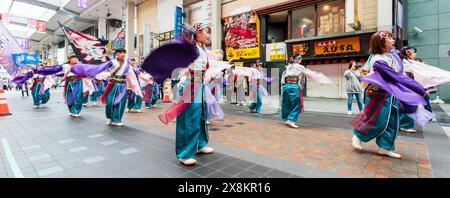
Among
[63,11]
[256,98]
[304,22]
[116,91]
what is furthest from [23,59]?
[63,11]

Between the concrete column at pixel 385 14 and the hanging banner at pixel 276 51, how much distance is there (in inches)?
204

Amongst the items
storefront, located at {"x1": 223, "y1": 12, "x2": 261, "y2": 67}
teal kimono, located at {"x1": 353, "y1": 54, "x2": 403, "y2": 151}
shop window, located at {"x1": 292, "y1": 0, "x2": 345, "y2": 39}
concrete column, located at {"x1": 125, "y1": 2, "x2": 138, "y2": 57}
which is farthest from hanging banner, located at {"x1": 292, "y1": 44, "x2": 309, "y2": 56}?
concrete column, located at {"x1": 125, "y1": 2, "x2": 138, "y2": 57}

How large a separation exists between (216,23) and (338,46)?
8.45 meters

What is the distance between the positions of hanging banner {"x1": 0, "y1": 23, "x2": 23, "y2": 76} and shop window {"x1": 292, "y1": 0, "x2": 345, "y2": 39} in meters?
13.4

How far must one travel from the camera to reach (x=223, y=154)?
3.26 metres

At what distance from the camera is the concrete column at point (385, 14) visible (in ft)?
32.8

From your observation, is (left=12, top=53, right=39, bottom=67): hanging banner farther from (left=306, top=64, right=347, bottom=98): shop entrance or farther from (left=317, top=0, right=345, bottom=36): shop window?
(left=317, top=0, right=345, bottom=36): shop window

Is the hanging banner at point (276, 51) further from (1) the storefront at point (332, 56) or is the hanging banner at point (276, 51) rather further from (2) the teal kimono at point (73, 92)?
(2) the teal kimono at point (73, 92)

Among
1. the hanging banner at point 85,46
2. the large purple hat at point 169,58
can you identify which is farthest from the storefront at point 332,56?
the hanging banner at point 85,46

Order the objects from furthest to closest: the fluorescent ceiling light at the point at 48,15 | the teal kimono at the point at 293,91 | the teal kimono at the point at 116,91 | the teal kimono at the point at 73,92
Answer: the fluorescent ceiling light at the point at 48,15
the teal kimono at the point at 73,92
the teal kimono at the point at 116,91
the teal kimono at the point at 293,91

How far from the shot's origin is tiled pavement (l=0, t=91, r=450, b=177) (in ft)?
8.45

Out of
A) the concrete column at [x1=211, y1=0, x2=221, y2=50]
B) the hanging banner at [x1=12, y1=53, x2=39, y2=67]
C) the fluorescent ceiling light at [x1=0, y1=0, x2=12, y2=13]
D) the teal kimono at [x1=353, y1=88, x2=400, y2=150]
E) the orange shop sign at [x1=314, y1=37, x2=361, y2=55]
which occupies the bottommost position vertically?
the teal kimono at [x1=353, y1=88, x2=400, y2=150]

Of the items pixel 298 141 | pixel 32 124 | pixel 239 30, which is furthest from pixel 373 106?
pixel 239 30

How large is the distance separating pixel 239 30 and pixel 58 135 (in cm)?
1325
